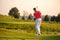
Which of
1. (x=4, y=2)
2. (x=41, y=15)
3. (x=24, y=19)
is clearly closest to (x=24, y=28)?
(x=24, y=19)

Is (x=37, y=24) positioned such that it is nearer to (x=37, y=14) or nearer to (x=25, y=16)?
(x=37, y=14)

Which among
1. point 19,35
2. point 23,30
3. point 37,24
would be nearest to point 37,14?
point 37,24

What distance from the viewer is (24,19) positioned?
5.39m

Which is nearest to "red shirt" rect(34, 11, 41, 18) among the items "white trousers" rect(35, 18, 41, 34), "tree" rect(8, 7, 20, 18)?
"white trousers" rect(35, 18, 41, 34)

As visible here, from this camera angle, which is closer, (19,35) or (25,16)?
(19,35)

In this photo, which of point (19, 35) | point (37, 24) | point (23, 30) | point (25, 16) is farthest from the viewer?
point (25, 16)

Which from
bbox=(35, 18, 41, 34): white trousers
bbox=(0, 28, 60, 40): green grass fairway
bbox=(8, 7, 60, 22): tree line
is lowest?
bbox=(0, 28, 60, 40): green grass fairway

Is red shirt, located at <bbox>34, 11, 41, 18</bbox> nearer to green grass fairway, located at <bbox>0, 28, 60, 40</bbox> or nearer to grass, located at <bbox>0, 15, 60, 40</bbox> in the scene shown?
grass, located at <bbox>0, 15, 60, 40</bbox>

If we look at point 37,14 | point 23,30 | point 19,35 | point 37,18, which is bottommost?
point 19,35

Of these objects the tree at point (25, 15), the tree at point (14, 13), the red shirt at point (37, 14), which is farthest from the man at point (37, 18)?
the tree at point (14, 13)

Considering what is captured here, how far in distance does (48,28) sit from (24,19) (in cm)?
82

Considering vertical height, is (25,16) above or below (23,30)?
above

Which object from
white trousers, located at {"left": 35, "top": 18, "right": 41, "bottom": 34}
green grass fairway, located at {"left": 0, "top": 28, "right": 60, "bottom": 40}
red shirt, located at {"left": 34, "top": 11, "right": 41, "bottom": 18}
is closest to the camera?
green grass fairway, located at {"left": 0, "top": 28, "right": 60, "bottom": 40}

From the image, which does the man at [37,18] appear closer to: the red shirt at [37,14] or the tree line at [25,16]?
the red shirt at [37,14]
